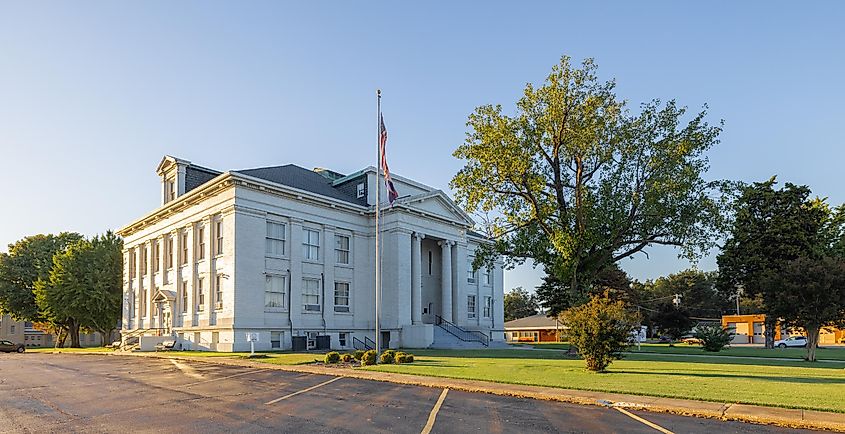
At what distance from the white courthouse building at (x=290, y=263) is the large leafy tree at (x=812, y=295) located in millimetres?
21087

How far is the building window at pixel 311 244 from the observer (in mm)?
44594

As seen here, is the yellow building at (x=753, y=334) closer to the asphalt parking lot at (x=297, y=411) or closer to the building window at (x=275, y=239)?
the building window at (x=275, y=239)

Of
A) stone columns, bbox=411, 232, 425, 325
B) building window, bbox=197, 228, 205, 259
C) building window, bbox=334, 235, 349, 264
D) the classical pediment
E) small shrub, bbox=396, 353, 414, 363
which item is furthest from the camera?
the classical pediment

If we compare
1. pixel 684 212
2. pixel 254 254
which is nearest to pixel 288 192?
pixel 254 254

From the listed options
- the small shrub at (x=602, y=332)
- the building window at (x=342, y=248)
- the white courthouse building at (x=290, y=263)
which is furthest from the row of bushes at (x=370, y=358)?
the building window at (x=342, y=248)

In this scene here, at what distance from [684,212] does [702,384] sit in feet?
56.8

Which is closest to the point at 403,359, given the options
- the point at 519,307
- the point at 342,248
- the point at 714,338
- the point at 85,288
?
the point at 342,248

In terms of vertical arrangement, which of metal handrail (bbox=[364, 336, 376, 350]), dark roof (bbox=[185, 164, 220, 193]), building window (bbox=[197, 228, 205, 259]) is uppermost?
dark roof (bbox=[185, 164, 220, 193])

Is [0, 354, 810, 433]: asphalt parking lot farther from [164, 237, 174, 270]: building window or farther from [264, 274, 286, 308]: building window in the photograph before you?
[164, 237, 174, 270]: building window

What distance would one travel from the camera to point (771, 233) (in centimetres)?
5450

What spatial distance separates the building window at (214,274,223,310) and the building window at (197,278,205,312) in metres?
1.95

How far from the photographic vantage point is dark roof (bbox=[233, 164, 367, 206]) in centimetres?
4562

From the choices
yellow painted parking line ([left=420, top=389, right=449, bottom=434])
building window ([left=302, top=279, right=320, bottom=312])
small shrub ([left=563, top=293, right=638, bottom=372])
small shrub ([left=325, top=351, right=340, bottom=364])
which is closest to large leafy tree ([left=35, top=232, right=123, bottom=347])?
building window ([left=302, top=279, right=320, bottom=312])

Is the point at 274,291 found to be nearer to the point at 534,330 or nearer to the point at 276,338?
the point at 276,338
